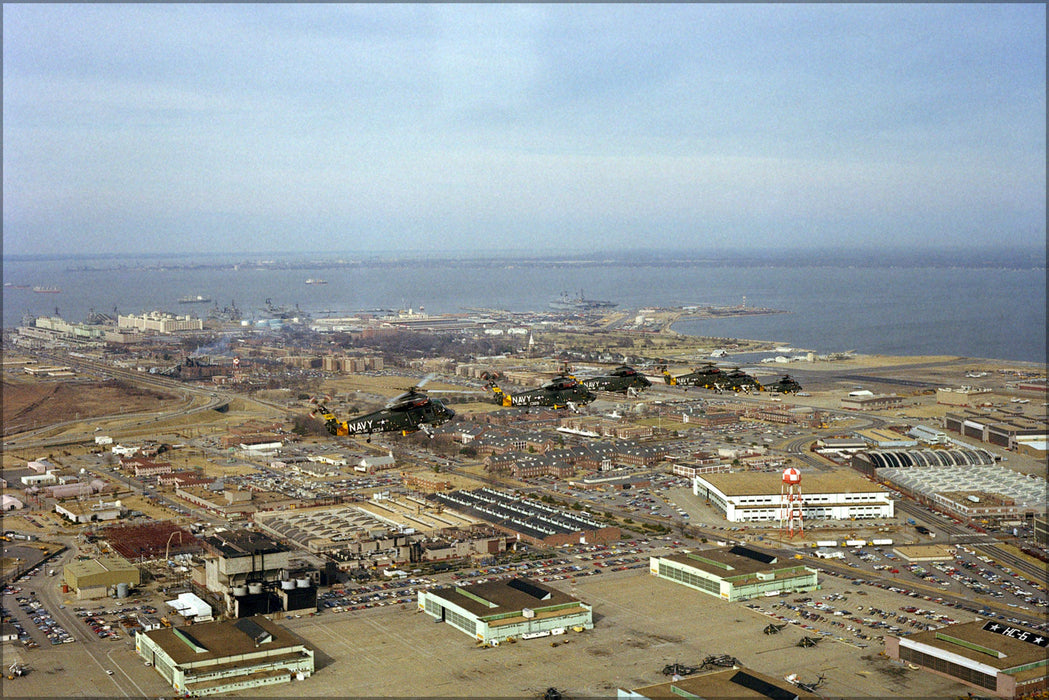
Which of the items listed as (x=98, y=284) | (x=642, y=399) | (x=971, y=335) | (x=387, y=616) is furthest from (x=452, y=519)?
(x=98, y=284)

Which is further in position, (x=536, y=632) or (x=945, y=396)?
(x=945, y=396)

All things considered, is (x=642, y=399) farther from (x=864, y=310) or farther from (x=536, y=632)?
(x=864, y=310)

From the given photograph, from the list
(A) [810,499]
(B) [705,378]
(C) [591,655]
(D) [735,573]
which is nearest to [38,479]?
(B) [705,378]

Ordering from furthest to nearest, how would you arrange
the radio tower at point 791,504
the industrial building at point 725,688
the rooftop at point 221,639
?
the radio tower at point 791,504 → the rooftop at point 221,639 → the industrial building at point 725,688

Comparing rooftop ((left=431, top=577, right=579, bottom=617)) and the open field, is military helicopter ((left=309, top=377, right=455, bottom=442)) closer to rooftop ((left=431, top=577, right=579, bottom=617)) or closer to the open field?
rooftop ((left=431, top=577, right=579, bottom=617))

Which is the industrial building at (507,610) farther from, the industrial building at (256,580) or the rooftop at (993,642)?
the rooftop at (993,642)

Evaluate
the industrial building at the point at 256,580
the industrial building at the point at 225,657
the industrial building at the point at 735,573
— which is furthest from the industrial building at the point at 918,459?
the industrial building at the point at 225,657

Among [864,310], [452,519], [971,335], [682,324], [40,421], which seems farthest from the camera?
[864,310]
